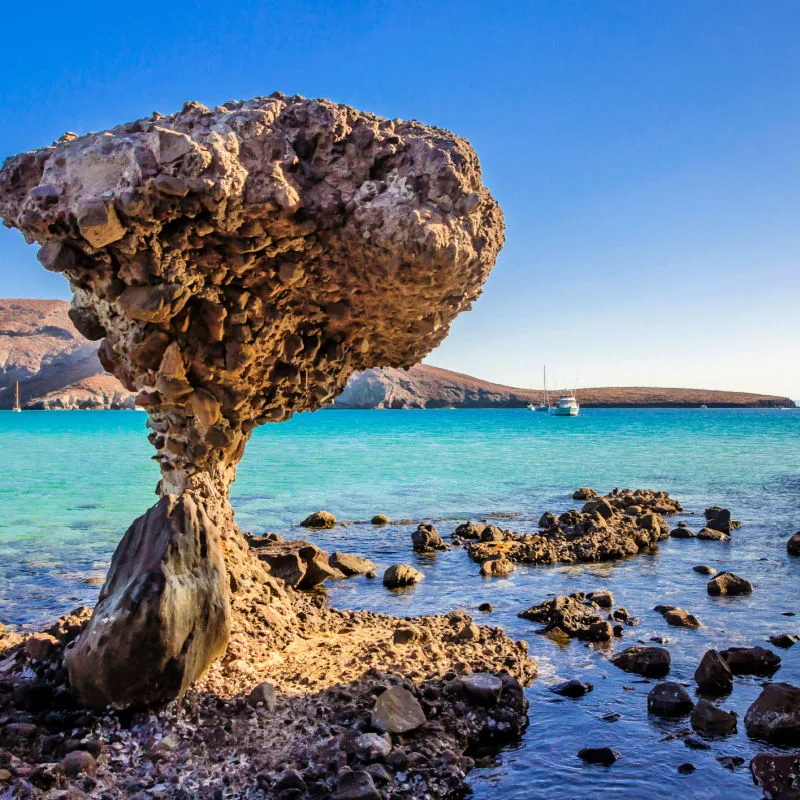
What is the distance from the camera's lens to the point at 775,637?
9844 millimetres

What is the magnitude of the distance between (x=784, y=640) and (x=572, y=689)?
3.64 metres

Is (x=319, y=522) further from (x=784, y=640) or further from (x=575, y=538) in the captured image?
(x=784, y=640)

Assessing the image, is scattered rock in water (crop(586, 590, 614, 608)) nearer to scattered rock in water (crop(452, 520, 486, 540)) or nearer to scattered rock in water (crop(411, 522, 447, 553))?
scattered rock in water (crop(411, 522, 447, 553))

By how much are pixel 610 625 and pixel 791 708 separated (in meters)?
3.30

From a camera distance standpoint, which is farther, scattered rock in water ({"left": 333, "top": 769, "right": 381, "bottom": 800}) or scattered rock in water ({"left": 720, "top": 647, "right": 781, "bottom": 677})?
scattered rock in water ({"left": 720, "top": 647, "right": 781, "bottom": 677})

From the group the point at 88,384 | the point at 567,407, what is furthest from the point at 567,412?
the point at 88,384

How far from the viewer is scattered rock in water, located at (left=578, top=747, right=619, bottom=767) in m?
6.38

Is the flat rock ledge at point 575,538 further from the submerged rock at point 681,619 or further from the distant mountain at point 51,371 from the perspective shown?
the distant mountain at point 51,371

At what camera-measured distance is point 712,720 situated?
6926mm

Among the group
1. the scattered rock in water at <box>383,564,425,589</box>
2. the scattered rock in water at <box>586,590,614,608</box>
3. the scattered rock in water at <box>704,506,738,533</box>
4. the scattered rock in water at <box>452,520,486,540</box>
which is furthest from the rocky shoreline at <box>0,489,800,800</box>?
the scattered rock in water at <box>704,506,738,533</box>

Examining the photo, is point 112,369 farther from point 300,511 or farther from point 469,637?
point 300,511

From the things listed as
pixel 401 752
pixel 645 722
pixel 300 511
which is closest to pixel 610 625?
pixel 645 722

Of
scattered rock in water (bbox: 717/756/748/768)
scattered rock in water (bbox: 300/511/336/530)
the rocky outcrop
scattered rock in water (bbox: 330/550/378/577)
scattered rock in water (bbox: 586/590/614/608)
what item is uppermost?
the rocky outcrop

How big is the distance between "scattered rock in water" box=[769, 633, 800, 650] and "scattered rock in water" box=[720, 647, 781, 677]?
3.01ft
